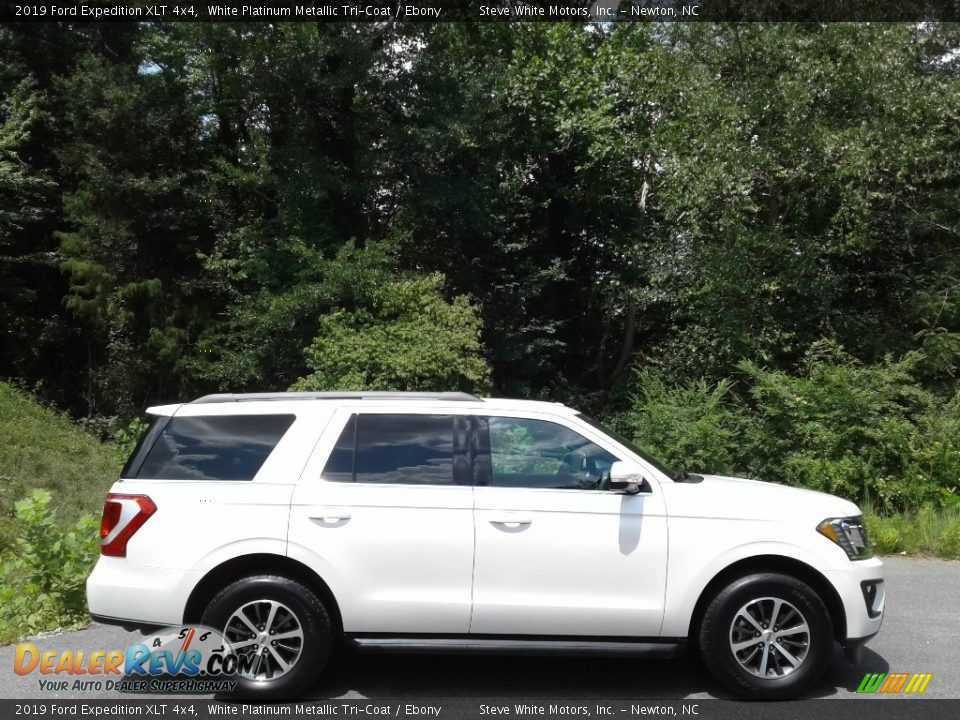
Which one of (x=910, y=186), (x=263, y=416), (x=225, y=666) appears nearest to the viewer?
(x=225, y=666)

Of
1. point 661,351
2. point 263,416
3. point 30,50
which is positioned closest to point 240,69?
point 30,50

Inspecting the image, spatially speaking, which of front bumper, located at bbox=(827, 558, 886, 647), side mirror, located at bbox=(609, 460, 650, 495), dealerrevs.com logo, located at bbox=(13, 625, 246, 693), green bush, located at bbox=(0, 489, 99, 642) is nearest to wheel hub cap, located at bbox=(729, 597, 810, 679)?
front bumper, located at bbox=(827, 558, 886, 647)

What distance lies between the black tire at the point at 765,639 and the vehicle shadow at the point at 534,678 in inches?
8.9

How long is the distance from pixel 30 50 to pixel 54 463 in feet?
37.6

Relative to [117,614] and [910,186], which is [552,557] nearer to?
[117,614]

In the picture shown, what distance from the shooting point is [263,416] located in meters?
5.75

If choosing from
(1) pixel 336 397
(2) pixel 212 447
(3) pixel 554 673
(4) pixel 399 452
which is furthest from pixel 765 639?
(2) pixel 212 447

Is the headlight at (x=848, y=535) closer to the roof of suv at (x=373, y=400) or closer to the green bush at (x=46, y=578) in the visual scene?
the roof of suv at (x=373, y=400)

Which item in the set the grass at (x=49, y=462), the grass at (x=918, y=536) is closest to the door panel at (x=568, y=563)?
the grass at (x=918, y=536)

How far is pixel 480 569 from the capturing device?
210 inches

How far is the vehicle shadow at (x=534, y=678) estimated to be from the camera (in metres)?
5.59

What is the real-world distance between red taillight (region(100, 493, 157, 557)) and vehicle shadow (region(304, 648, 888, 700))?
147 centimetres

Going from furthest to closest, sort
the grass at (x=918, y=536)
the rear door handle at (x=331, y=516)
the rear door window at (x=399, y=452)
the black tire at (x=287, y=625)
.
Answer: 1. the grass at (x=918, y=536)
2. the rear door window at (x=399, y=452)
3. the rear door handle at (x=331, y=516)
4. the black tire at (x=287, y=625)

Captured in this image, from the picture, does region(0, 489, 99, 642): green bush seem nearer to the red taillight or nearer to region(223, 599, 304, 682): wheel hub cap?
the red taillight
